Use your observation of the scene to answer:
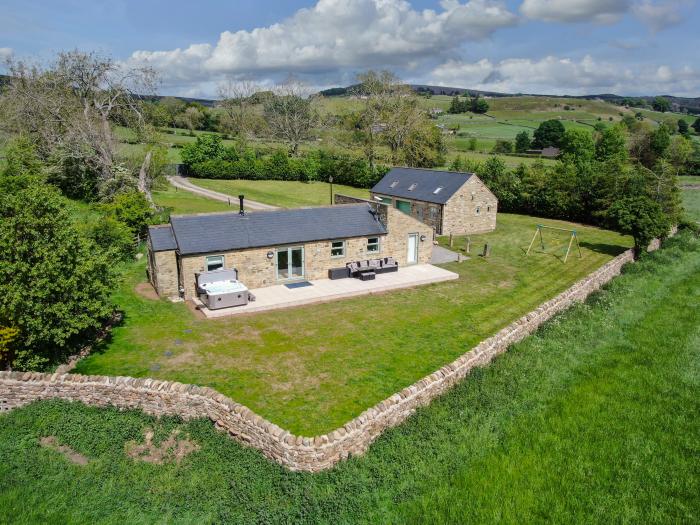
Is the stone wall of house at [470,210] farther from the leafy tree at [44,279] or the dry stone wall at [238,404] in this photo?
the leafy tree at [44,279]

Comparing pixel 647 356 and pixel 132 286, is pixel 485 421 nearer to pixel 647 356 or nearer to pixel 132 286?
pixel 647 356

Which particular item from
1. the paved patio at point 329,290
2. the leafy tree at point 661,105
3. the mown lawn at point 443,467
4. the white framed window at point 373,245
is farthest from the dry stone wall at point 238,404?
the leafy tree at point 661,105

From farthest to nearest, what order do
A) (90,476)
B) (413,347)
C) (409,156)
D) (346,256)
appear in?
(409,156)
(346,256)
(413,347)
(90,476)

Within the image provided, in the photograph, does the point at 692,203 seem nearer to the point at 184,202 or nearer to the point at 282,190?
the point at 282,190

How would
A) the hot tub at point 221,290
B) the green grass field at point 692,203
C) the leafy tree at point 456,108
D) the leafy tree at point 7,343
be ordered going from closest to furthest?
the leafy tree at point 7,343
the hot tub at point 221,290
the green grass field at point 692,203
the leafy tree at point 456,108

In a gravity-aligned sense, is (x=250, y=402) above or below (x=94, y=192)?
below

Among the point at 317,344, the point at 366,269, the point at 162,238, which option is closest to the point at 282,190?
the point at 366,269

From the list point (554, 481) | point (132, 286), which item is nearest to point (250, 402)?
point (554, 481)

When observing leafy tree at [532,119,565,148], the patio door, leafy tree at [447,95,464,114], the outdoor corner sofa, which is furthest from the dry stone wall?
leafy tree at [447,95,464,114]
